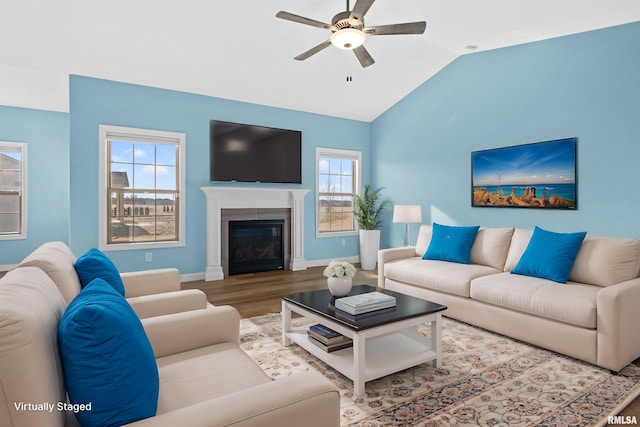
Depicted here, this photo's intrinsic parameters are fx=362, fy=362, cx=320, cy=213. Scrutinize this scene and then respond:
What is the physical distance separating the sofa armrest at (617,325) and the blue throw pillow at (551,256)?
0.52 m

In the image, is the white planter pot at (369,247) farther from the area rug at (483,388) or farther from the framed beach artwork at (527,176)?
the area rug at (483,388)

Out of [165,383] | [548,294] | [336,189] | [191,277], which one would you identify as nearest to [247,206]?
[191,277]

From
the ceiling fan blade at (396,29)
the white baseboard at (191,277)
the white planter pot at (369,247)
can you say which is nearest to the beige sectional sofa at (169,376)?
the ceiling fan blade at (396,29)

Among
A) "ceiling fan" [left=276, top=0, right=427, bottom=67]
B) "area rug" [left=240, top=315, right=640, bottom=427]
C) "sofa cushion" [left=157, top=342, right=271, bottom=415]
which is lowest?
"area rug" [left=240, top=315, right=640, bottom=427]

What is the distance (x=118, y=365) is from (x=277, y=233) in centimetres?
519

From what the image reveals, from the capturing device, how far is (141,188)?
5199 mm

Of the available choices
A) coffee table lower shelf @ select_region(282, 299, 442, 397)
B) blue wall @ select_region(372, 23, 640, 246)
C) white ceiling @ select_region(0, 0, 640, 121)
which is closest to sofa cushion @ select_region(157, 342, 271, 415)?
coffee table lower shelf @ select_region(282, 299, 442, 397)

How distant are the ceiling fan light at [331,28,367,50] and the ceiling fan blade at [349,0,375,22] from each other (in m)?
0.11

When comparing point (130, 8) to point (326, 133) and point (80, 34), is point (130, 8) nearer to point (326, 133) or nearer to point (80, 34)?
point (80, 34)

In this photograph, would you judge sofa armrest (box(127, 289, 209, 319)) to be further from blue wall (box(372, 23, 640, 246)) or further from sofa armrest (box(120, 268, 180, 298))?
blue wall (box(372, 23, 640, 246))

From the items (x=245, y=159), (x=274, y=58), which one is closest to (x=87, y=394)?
(x=274, y=58)

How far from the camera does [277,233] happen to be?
20.4ft

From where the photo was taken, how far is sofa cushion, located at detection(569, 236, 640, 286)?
9.32 ft

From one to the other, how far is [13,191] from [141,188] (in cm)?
276
